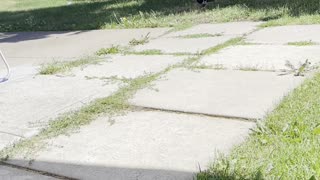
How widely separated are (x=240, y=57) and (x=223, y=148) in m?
2.36

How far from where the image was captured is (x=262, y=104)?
3416 mm

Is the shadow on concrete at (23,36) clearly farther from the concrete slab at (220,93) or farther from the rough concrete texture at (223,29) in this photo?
the concrete slab at (220,93)

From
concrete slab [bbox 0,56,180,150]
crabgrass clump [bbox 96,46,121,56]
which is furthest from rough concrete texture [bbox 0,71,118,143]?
crabgrass clump [bbox 96,46,121,56]

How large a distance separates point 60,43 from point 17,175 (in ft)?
16.7

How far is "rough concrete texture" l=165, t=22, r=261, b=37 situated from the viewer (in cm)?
667

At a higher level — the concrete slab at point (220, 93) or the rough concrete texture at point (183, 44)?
the concrete slab at point (220, 93)

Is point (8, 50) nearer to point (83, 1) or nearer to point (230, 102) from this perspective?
point (230, 102)

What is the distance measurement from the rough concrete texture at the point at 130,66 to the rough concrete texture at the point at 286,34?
1.21 metres

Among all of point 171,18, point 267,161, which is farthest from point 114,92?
point 171,18

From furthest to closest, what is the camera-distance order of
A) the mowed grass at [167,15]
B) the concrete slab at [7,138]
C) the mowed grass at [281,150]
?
the mowed grass at [167,15]
the concrete slab at [7,138]
the mowed grass at [281,150]

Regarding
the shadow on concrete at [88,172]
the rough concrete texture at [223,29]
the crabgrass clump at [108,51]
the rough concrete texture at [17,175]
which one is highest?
the rough concrete texture at [17,175]

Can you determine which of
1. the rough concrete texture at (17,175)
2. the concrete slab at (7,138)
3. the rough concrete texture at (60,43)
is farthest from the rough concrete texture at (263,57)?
the rough concrete texture at (17,175)

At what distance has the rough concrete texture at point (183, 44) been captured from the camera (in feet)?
18.7

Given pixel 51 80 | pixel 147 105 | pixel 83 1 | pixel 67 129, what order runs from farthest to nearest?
1. pixel 83 1
2. pixel 51 80
3. pixel 147 105
4. pixel 67 129
